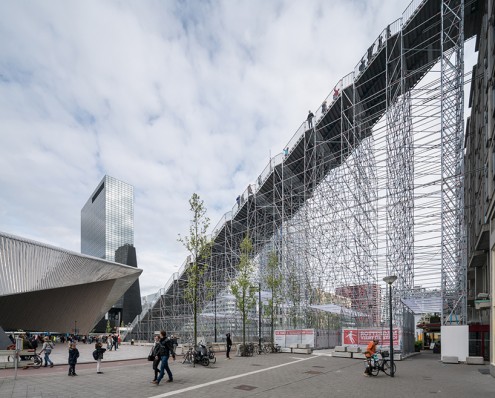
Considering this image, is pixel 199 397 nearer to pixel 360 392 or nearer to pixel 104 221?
pixel 360 392

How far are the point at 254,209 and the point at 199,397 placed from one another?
30.3 meters

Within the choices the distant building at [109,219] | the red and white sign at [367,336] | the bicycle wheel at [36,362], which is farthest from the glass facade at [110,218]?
the bicycle wheel at [36,362]

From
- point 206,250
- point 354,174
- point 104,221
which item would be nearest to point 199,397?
point 206,250

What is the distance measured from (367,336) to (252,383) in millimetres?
13020

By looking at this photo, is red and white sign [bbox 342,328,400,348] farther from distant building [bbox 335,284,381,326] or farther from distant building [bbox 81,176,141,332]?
distant building [bbox 81,176,141,332]

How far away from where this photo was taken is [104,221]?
140 m

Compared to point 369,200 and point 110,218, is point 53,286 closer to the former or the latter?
point 369,200

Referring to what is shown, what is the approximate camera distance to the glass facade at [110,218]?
5504 inches

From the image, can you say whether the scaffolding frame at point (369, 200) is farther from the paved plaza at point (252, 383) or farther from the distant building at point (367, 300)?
the paved plaza at point (252, 383)

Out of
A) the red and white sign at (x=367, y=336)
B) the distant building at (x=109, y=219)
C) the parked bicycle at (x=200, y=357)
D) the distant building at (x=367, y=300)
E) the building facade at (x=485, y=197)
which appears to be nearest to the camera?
the building facade at (x=485, y=197)

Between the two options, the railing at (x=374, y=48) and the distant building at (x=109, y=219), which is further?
A: the distant building at (x=109, y=219)

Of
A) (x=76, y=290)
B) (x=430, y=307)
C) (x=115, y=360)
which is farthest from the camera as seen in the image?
(x=76, y=290)

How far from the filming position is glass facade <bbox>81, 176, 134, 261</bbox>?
13981 centimetres

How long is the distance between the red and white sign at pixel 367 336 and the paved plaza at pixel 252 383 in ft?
14.9
